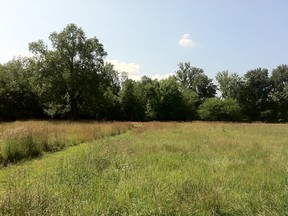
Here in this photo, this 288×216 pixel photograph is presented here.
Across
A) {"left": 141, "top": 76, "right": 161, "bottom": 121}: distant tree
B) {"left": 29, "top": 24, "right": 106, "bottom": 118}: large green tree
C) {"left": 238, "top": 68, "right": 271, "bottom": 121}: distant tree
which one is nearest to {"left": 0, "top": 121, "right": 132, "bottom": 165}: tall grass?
{"left": 29, "top": 24, "right": 106, "bottom": 118}: large green tree

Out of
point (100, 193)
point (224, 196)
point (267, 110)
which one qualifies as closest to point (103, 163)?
point (100, 193)

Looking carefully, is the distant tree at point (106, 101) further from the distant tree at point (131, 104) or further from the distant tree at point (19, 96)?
the distant tree at point (19, 96)

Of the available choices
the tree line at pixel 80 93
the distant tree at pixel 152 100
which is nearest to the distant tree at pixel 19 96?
the tree line at pixel 80 93

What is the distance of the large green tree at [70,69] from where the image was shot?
1297 inches

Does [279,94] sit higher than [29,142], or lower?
higher

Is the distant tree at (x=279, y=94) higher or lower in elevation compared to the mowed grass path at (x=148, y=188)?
higher

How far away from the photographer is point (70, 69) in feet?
111

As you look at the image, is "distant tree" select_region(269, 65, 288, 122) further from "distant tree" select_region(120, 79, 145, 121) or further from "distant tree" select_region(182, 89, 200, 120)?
"distant tree" select_region(120, 79, 145, 121)

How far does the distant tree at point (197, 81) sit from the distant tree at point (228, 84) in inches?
96.6

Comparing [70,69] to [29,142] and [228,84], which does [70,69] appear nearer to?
[29,142]

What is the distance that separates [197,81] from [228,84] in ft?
24.8

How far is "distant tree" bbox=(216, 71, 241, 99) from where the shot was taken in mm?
62062

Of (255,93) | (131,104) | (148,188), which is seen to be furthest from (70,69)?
(255,93)

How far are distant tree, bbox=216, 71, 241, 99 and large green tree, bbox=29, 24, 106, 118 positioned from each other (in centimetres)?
3653
